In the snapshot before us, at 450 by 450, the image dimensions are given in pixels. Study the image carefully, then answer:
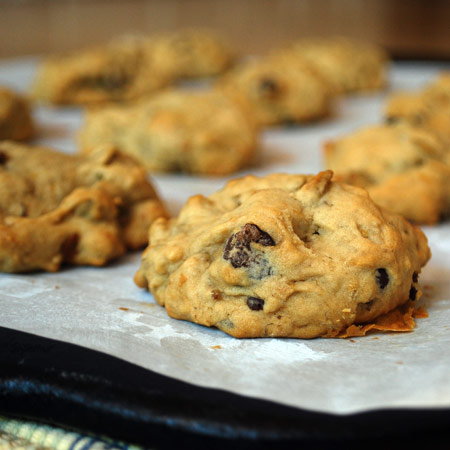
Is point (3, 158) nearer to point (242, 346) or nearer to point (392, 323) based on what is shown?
point (242, 346)

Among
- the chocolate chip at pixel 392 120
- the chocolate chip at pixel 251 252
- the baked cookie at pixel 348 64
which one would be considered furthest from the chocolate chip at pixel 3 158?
the baked cookie at pixel 348 64

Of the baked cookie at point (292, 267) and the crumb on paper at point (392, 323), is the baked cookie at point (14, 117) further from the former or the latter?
the crumb on paper at point (392, 323)

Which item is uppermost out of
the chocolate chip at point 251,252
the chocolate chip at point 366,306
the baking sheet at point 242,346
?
the chocolate chip at point 251,252

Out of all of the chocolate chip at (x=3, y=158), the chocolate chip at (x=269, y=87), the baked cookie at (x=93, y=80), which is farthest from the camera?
the baked cookie at (x=93, y=80)

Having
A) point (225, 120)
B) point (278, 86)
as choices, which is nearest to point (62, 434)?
point (225, 120)

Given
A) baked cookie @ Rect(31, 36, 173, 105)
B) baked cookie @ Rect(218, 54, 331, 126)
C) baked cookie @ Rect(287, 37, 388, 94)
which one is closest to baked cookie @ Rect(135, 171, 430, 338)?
baked cookie @ Rect(218, 54, 331, 126)

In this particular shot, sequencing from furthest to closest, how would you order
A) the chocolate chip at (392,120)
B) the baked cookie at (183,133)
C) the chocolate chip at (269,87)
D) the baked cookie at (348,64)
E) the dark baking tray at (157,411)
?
the baked cookie at (348,64), the chocolate chip at (269,87), the chocolate chip at (392,120), the baked cookie at (183,133), the dark baking tray at (157,411)
